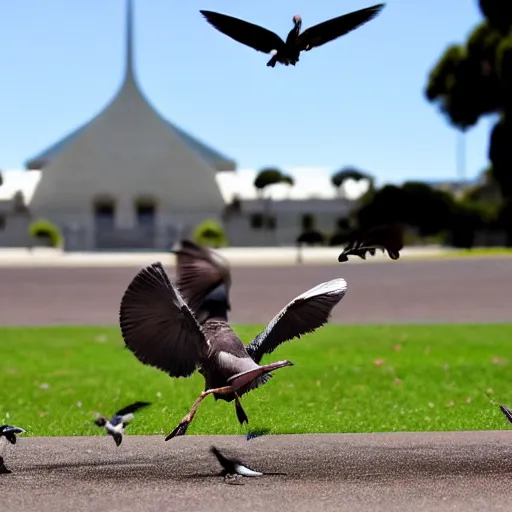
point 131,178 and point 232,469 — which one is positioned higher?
point 131,178

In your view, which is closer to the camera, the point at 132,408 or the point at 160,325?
the point at 160,325

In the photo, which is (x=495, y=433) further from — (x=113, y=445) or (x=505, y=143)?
(x=505, y=143)

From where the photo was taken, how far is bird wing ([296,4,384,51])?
4.24 m

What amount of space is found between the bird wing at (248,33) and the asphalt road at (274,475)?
2179 millimetres

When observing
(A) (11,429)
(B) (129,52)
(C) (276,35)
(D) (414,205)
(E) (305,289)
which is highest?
(B) (129,52)

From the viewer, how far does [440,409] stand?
7367 mm

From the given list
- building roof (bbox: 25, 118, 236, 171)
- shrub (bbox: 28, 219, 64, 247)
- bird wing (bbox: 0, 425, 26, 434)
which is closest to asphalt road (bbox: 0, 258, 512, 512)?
bird wing (bbox: 0, 425, 26, 434)

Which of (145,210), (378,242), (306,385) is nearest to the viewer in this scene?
(378,242)

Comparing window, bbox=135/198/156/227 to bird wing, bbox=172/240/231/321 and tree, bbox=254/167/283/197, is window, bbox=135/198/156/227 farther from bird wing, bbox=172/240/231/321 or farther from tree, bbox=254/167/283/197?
bird wing, bbox=172/240/231/321

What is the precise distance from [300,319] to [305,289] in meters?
17.6

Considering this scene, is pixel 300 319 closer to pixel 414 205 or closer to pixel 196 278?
pixel 196 278

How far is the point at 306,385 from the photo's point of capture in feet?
28.2

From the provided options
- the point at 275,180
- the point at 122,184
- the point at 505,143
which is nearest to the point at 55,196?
the point at 122,184

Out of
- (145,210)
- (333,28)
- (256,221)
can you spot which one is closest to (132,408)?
(333,28)
